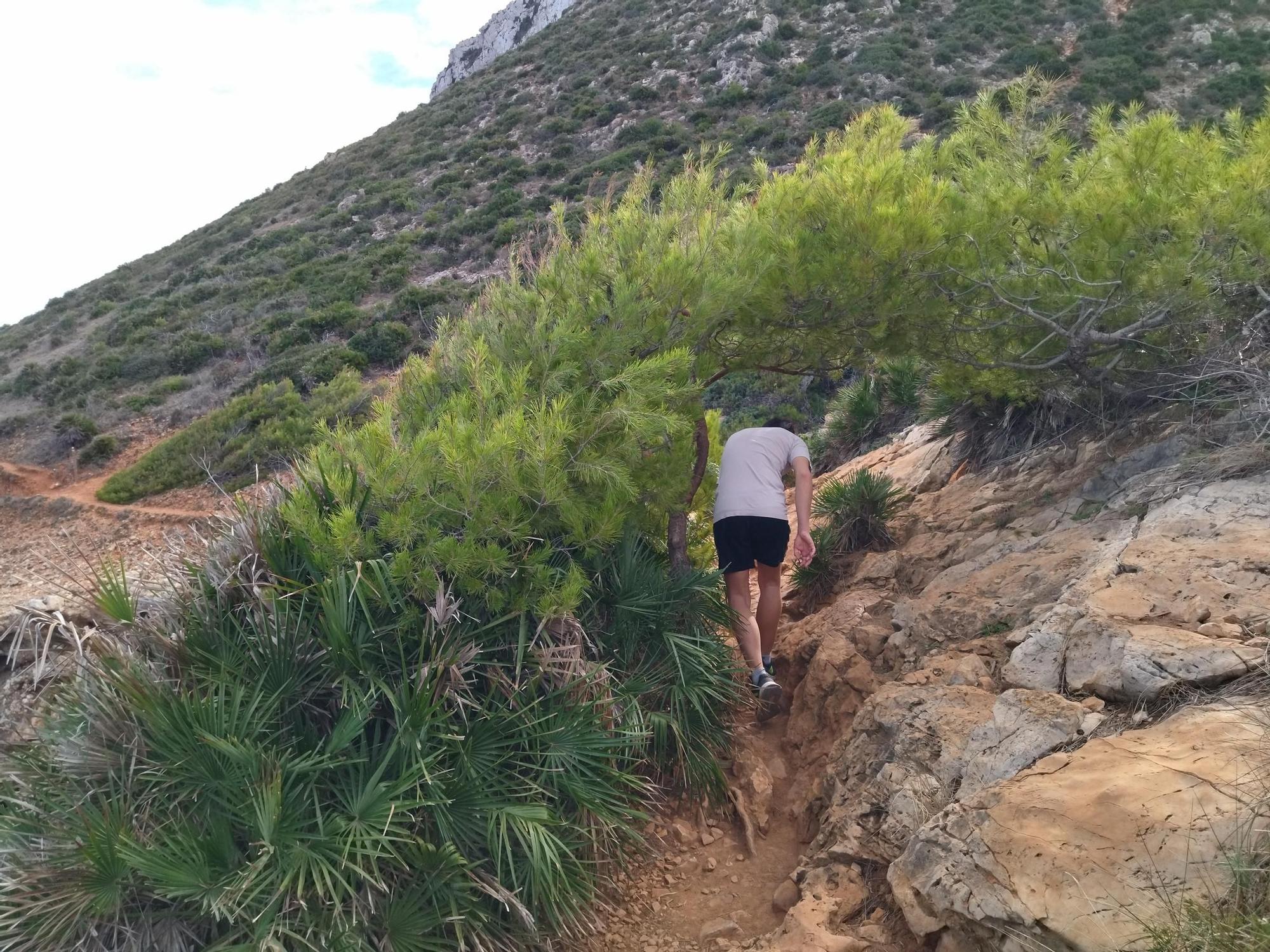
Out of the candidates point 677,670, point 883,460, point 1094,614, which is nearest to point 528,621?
point 677,670

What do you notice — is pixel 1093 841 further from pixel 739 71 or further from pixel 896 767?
pixel 739 71

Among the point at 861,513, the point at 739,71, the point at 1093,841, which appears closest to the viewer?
the point at 1093,841

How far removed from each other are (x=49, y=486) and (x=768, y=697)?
1853 cm

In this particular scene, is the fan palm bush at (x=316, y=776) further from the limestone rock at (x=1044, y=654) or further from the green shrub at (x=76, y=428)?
the green shrub at (x=76, y=428)

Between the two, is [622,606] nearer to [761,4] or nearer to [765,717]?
[765,717]

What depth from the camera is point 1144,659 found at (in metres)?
3.28

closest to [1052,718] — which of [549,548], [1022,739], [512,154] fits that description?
[1022,739]

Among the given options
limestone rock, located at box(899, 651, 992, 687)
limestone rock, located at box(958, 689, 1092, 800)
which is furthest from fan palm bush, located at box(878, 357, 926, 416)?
limestone rock, located at box(958, 689, 1092, 800)

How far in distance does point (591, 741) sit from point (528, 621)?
669 mm

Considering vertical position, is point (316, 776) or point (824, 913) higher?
point (316, 776)

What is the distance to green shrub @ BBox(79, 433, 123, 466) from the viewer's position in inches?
731

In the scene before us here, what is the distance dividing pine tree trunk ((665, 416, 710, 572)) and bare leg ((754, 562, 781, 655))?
1.58 feet

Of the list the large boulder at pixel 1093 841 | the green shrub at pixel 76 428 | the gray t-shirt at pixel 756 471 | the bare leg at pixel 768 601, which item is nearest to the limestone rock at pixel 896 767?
the large boulder at pixel 1093 841

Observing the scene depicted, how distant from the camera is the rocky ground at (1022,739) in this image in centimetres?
273
